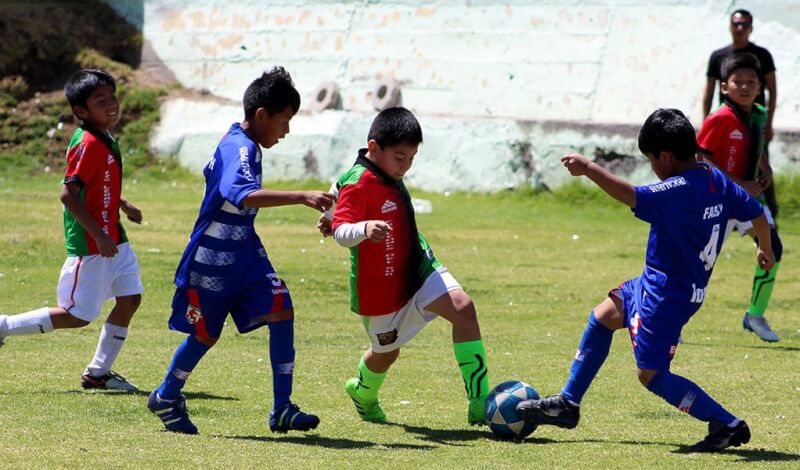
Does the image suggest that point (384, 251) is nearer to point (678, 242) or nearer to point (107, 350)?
point (678, 242)

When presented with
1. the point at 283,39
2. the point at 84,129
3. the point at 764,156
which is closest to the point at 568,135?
the point at 283,39

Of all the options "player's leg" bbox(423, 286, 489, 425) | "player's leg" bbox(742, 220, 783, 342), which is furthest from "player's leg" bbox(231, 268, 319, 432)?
"player's leg" bbox(742, 220, 783, 342)

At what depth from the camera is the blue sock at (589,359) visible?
6.25 meters

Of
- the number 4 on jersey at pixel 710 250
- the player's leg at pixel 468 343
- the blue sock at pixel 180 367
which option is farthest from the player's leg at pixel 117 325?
the number 4 on jersey at pixel 710 250

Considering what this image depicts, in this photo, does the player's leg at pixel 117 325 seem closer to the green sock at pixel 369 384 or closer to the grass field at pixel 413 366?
the grass field at pixel 413 366

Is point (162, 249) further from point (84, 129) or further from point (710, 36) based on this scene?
point (710, 36)

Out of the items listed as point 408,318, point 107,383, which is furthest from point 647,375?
point 107,383

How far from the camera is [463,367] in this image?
6473 mm

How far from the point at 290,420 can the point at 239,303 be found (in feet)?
2.00

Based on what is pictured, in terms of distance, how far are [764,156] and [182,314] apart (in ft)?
17.0

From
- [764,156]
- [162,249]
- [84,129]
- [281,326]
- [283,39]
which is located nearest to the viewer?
[281,326]

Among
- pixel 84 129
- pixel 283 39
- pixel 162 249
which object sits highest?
pixel 283 39

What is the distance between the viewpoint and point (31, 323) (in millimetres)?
7512

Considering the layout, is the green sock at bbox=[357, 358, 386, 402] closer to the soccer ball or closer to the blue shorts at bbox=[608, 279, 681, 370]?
the soccer ball
